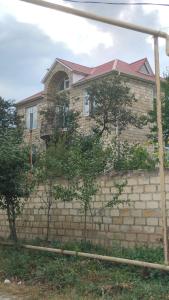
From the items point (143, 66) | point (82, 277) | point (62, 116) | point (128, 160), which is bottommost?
point (82, 277)

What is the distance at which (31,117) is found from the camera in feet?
103

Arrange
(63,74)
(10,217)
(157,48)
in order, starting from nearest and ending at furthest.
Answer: (157,48), (10,217), (63,74)

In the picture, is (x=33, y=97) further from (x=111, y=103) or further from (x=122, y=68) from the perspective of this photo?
(x=111, y=103)

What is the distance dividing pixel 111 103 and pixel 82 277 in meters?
13.1

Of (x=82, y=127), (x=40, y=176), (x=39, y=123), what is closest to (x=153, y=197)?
(x=40, y=176)

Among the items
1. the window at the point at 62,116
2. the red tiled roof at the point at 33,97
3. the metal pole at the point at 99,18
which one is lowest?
the metal pole at the point at 99,18

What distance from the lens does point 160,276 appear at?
7582 mm

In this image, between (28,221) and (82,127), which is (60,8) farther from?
(82,127)

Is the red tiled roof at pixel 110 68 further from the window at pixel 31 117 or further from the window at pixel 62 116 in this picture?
the window at pixel 62 116

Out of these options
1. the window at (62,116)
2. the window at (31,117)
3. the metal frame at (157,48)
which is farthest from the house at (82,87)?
the metal frame at (157,48)

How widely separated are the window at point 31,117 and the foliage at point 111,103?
10122 millimetres

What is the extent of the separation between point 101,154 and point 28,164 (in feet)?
6.37

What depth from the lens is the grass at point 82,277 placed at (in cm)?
693

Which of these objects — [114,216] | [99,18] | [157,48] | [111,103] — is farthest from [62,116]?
[99,18]
